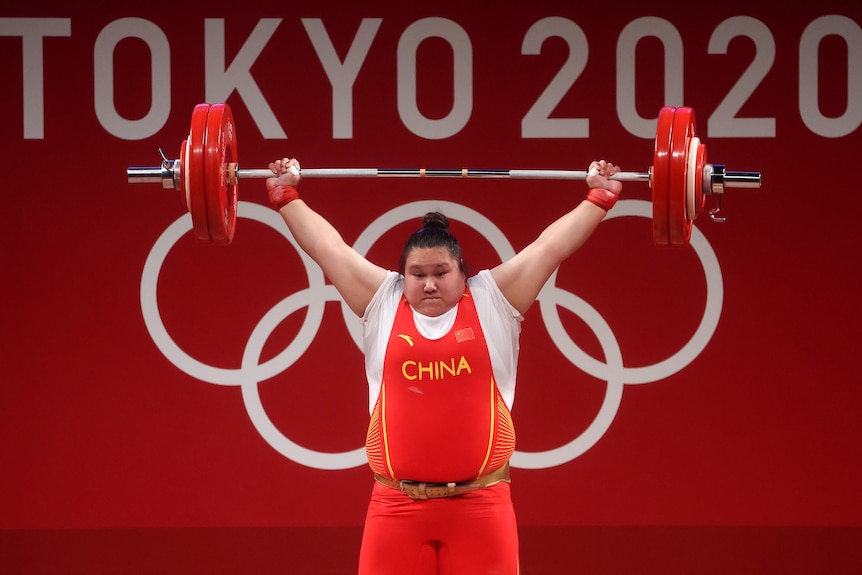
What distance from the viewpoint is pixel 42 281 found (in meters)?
4.15

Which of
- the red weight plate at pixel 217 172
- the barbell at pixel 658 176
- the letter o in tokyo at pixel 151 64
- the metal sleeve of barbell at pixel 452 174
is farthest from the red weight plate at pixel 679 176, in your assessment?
the letter o in tokyo at pixel 151 64

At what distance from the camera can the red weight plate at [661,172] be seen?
289 centimetres

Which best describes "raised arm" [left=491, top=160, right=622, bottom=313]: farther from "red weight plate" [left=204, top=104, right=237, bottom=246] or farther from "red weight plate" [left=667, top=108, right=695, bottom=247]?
"red weight plate" [left=204, top=104, right=237, bottom=246]

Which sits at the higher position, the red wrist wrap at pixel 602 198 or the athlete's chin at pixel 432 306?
the red wrist wrap at pixel 602 198

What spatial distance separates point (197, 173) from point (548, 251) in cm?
91

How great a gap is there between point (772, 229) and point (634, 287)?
53 cm

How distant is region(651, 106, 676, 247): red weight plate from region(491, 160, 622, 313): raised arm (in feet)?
0.41

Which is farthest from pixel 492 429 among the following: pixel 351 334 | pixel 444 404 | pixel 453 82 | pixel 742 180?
pixel 453 82

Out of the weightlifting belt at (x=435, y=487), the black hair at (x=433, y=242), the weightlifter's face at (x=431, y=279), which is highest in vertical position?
the black hair at (x=433, y=242)

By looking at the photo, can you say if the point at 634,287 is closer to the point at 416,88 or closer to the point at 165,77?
the point at 416,88

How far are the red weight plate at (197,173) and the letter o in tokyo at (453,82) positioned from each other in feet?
4.13

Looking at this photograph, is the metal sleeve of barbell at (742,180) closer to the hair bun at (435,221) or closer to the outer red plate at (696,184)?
the outer red plate at (696,184)

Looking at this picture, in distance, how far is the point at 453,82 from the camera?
13.5ft

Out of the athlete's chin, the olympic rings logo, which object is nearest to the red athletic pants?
the athlete's chin
